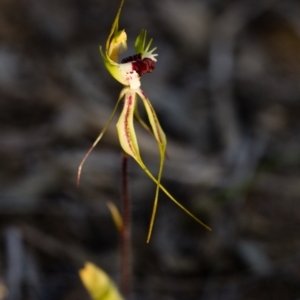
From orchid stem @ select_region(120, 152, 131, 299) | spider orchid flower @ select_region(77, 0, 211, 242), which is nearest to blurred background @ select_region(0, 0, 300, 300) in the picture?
orchid stem @ select_region(120, 152, 131, 299)

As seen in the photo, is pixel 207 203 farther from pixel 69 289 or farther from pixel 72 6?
pixel 72 6

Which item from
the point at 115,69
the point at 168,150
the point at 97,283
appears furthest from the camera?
the point at 168,150

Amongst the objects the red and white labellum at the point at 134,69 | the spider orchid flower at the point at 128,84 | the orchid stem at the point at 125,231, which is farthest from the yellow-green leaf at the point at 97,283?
the red and white labellum at the point at 134,69

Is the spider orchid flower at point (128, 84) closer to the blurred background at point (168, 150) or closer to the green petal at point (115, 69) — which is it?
the green petal at point (115, 69)

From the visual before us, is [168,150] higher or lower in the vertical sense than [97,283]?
higher

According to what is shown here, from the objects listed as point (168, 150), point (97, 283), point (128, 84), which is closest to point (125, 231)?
point (97, 283)

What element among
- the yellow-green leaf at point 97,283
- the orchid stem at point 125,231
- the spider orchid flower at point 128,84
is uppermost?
the spider orchid flower at point 128,84

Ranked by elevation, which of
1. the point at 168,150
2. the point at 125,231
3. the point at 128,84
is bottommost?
the point at 125,231

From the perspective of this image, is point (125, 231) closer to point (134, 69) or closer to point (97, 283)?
point (97, 283)

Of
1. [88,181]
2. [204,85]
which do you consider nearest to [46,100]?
[88,181]

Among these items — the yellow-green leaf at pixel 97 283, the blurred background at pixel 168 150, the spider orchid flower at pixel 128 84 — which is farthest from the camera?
the blurred background at pixel 168 150
